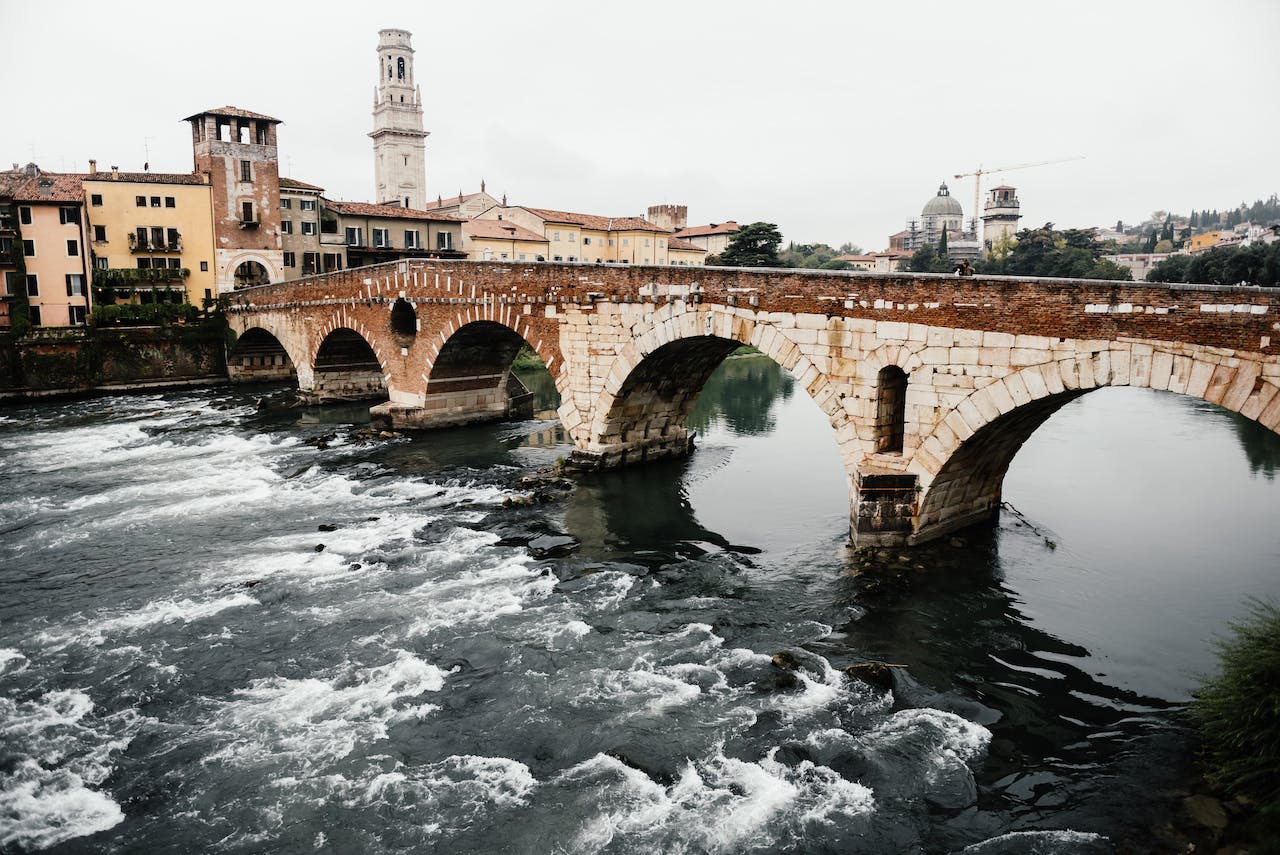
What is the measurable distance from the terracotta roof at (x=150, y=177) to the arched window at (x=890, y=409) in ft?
140

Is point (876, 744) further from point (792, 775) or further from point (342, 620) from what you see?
point (342, 620)

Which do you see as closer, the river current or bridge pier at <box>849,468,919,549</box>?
the river current

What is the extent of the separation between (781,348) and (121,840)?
13238 mm

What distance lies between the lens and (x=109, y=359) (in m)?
40.5

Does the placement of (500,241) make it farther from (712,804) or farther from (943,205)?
(943,205)

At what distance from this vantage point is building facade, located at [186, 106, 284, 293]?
45.8 m

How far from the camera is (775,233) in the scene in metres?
59.4

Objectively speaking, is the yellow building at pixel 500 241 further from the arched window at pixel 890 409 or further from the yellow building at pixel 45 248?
the arched window at pixel 890 409

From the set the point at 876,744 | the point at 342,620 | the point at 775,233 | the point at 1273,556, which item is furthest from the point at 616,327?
the point at 775,233

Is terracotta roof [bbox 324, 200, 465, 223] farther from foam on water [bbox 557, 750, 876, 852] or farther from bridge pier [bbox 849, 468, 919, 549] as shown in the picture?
foam on water [bbox 557, 750, 876, 852]

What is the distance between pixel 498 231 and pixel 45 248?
89.2ft

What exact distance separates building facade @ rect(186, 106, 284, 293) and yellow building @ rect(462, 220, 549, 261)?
41.7ft

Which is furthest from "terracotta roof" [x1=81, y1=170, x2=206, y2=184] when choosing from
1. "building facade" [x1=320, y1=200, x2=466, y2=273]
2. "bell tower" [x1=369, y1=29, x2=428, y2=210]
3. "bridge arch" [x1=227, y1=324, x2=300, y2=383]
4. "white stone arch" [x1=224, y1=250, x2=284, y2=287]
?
"bell tower" [x1=369, y1=29, x2=428, y2=210]

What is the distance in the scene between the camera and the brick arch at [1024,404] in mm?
11672
